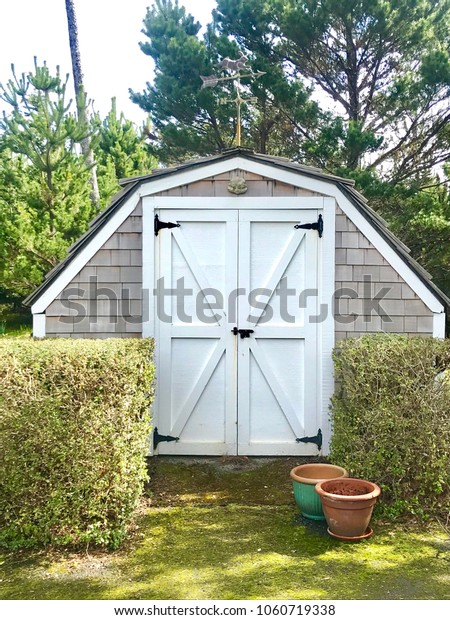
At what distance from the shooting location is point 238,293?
5.81 meters

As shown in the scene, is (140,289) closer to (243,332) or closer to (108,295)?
(108,295)

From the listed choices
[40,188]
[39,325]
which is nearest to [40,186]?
[40,188]

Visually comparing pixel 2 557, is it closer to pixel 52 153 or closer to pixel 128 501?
pixel 128 501

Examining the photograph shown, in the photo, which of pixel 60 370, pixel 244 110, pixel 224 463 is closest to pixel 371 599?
pixel 60 370

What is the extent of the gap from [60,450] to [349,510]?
6.32 ft

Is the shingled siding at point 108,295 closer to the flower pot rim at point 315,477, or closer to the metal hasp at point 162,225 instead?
the metal hasp at point 162,225

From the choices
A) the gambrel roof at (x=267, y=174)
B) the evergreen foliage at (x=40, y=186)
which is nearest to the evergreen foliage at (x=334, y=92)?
the evergreen foliage at (x=40, y=186)

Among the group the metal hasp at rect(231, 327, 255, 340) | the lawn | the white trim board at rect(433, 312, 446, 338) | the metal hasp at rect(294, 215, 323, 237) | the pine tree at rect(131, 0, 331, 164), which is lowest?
the lawn

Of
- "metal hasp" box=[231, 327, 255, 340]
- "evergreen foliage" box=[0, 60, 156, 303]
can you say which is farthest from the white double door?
"evergreen foliage" box=[0, 60, 156, 303]

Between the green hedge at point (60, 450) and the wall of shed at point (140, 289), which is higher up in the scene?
the wall of shed at point (140, 289)

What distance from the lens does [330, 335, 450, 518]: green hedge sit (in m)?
4.21

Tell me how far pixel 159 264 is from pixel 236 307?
2.86 ft

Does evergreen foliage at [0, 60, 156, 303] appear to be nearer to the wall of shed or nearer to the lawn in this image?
the wall of shed

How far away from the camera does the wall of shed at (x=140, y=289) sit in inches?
227
